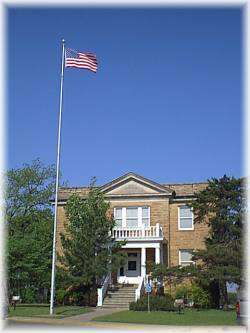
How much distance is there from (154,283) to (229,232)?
5756 mm

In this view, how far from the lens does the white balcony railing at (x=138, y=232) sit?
3328 centimetres

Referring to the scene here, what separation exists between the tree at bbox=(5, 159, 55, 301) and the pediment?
18.5 feet

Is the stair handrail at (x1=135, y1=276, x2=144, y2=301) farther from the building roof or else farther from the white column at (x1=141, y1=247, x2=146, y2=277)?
the building roof

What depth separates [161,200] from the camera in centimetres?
3506

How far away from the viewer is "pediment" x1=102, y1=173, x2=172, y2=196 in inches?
1391

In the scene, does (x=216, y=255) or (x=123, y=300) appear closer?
(x=216, y=255)

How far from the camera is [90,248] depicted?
30031mm

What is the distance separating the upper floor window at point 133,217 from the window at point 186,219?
2.23 metres

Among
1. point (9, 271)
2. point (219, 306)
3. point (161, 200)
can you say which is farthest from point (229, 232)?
point (9, 271)

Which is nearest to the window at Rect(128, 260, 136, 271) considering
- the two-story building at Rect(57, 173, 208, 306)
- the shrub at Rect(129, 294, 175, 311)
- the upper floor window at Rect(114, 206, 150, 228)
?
the two-story building at Rect(57, 173, 208, 306)

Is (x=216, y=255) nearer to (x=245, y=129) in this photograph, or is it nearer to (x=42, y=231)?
(x=245, y=129)

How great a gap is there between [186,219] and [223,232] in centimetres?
491

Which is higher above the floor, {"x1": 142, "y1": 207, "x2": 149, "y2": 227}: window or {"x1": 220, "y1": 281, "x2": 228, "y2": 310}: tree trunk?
{"x1": 142, "y1": 207, "x2": 149, "y2": 227}: window

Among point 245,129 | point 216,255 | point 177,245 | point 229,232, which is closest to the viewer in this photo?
point 245,129
